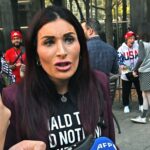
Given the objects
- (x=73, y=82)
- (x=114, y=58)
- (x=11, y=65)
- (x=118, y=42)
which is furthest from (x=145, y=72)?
(x=118, y=42)

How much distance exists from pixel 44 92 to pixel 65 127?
0.18 metres

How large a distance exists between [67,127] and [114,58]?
4.50 m

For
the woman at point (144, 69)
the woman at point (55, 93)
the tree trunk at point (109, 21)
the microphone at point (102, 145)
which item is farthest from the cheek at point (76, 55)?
the tree trunk at point (109, 21)

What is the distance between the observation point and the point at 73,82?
1.91 metres

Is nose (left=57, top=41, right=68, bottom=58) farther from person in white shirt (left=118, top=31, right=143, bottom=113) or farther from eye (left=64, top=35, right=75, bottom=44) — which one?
person in white shirt (left=118, top=31, right=143, bottom=113)

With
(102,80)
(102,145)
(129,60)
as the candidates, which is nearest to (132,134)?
(129,60)

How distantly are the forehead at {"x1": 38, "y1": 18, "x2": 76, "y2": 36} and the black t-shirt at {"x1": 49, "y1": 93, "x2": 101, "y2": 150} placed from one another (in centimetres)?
31

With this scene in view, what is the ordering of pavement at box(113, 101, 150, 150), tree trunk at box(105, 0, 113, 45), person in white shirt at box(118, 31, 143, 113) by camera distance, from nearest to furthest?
pavement at box(113, 101, 150, 150) < person in white shirt at box(118, 31, 143, 113) < tree trunk at box(105, 0, 113, 45)

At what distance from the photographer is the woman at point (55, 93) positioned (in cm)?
174

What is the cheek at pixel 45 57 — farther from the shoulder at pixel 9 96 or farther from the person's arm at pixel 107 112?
the person's arm at pixel 107 112

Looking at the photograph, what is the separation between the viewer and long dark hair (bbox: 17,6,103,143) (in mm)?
1764

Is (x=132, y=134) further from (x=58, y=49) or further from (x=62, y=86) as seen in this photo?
(x=58, y=49)

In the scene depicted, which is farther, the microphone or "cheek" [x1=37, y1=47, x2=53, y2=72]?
"cheek" [x1=37, y1=47, x2=53, y2=72]

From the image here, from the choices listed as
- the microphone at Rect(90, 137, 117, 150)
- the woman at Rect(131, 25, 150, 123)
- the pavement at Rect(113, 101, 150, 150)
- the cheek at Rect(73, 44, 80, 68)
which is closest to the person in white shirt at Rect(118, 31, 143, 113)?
the pavement at Rect(113, 101, 150, 150)
